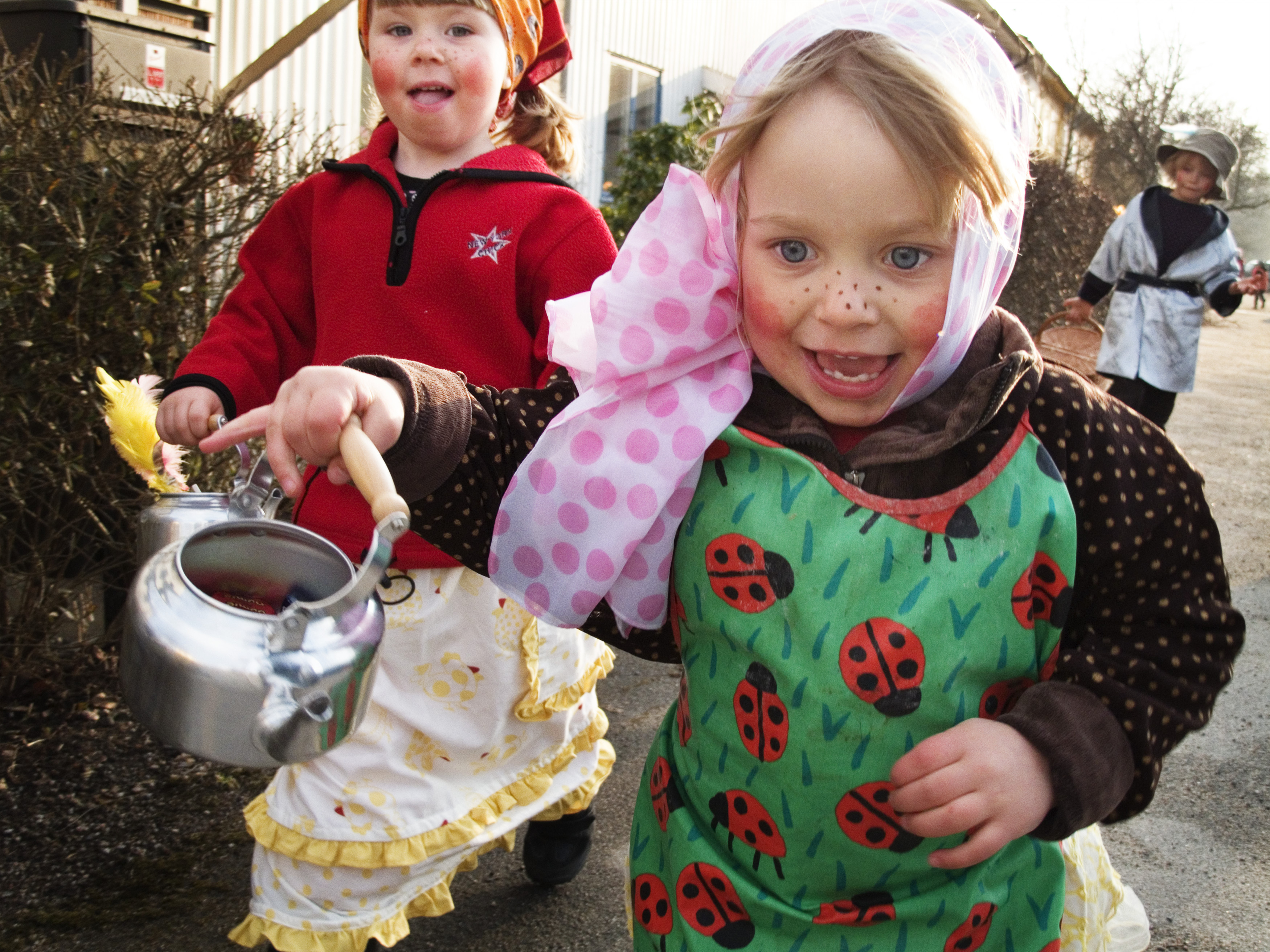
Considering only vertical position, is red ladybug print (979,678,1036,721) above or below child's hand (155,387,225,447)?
above

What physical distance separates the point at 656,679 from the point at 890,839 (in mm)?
2502

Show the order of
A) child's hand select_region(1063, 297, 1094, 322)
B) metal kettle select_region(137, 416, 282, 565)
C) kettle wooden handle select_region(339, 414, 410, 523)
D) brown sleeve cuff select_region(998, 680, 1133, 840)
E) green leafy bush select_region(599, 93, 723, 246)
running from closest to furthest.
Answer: kettle wooden handle select_region(339, 414, 410, 523)
brown sleeve cuff select_region(998, 680, 1133, 840)
metal kettle select_region(137, 416, 282, 565)
child's hand select_region(1063, 297, 1094, 322)
green leafy bush select_region(599, 93, 723, 246)

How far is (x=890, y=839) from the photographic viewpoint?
4.13ft

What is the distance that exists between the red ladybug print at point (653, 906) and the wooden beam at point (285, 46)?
2.79 meters

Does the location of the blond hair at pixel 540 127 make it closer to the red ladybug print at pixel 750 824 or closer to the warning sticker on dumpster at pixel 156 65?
the red ladybug print at pixel 750 824

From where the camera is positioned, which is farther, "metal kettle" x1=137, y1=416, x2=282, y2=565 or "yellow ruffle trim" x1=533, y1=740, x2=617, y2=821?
"yellow ruffle trim" x1=533, y1=740, x2=617, y2=821

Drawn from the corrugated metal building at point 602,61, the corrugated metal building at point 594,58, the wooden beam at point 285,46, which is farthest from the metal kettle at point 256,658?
the corrugated metal building at point 594,58

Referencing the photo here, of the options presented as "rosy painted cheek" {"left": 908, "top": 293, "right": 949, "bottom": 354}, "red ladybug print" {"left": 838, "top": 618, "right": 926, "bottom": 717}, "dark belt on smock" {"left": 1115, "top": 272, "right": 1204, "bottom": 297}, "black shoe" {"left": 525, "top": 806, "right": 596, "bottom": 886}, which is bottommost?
"black shoe" {"left": 525, "top": 806, "right": 596, "bottom": 886}

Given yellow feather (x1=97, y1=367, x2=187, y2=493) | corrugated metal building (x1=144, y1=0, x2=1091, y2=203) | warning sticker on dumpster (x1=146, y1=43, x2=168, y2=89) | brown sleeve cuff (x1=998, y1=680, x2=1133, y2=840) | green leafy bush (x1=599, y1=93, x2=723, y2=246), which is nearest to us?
brown sleeve cuff (x1=998, y1=680, x2=1133, y2=840)

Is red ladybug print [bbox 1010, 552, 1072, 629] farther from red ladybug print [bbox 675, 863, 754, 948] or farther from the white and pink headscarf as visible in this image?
red ladybug print [bbox 675, 863, 754, 948]

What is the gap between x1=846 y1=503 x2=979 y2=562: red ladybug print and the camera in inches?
47.3

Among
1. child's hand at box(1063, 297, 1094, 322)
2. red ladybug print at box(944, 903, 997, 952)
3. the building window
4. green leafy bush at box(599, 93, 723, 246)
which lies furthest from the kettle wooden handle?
the building window

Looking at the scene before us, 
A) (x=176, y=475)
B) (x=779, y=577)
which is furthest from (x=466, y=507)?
(x=176, y=475)

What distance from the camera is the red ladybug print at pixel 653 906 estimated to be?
1.38 meters
